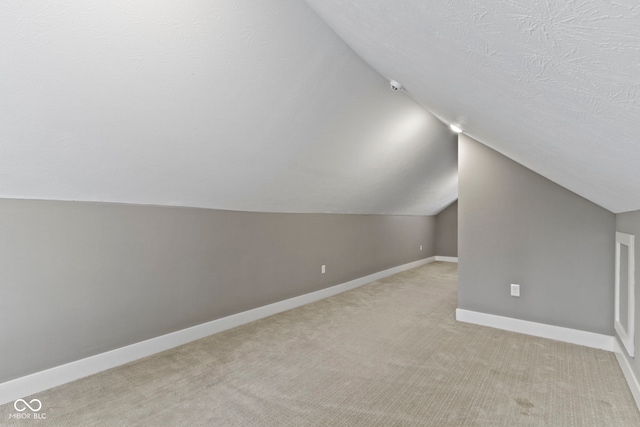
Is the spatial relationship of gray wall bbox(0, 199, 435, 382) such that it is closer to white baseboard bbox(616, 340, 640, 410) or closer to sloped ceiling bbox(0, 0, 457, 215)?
sloped ceiling bbox(0, 0, 457, 215)

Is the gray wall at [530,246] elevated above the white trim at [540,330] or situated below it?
above

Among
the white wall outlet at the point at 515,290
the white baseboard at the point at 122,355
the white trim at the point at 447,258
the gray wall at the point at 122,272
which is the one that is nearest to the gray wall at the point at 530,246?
the white wall outlet at the point at 515,290

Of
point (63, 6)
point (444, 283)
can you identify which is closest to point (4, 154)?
point (63, 6)

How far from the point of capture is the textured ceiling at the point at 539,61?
608 mm

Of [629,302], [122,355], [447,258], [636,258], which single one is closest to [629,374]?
[629,302]

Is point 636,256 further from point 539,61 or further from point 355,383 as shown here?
point 539,61

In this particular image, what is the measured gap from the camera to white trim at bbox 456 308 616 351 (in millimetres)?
3012

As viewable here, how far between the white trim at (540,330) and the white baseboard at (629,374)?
17cm

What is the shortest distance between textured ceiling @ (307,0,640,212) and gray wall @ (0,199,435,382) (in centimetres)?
205

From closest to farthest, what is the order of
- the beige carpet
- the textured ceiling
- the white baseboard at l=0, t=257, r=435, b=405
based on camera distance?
the textured ceiling < the beige carpet < the white baseboard at l=0, t=257, r=435, b=405

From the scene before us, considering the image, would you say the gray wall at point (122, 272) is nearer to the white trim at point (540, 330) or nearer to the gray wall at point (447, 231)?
the white trim at point (540, 330)

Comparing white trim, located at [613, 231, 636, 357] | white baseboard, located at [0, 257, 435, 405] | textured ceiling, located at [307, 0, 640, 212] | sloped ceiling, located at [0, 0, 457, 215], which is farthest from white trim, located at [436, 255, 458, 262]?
textured ceiling, located at [307, 0, 640, 212]

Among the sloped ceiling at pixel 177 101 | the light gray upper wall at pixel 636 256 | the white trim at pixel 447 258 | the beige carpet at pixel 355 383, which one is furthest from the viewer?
the white trim at pixel 447 258

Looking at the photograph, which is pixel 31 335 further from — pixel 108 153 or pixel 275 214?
pixel 275 214
